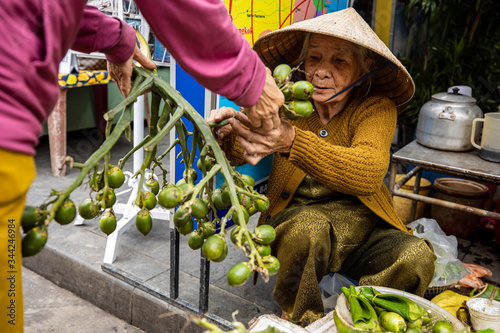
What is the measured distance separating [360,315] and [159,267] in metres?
1.50

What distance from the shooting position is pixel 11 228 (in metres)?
0.86

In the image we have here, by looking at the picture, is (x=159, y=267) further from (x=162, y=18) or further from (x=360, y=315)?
(x=162, y=18)

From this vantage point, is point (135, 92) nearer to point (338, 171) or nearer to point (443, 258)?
point (338, 171)

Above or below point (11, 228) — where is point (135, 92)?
above

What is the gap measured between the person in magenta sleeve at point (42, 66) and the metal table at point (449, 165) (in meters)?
1.91

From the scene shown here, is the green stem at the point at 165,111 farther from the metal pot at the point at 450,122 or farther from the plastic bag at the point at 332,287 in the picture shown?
the metal pot at the point at 450,122

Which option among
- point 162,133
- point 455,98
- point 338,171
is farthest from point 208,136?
point 455,98

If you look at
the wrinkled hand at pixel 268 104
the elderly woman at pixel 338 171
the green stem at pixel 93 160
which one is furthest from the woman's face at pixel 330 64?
the green stem at pixel 93 160

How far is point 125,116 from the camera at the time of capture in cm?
111

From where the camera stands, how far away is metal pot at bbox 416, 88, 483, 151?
2.96 meters

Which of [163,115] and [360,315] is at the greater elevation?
[163,115]

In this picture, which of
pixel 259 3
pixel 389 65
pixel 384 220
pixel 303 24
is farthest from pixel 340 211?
pixel 259 3

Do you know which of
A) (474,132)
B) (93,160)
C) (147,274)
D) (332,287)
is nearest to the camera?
(93,160)

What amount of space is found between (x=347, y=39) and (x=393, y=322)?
1.08 meters
